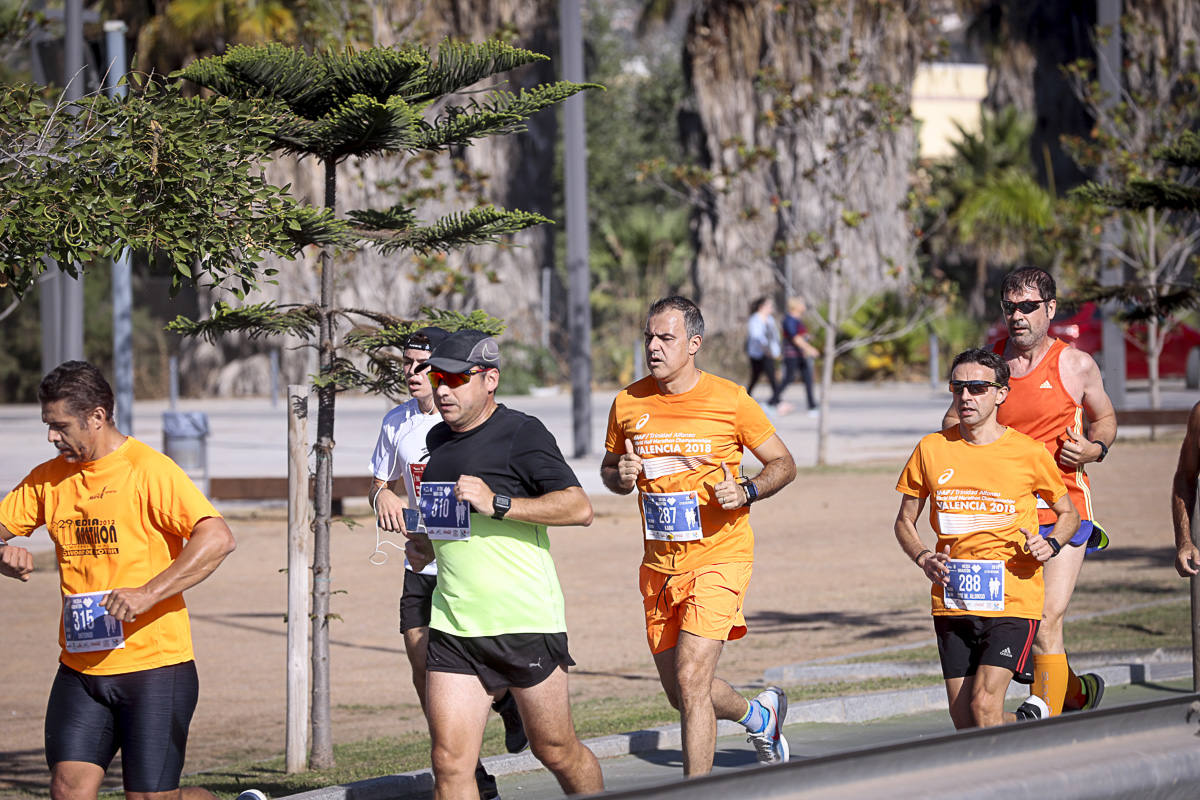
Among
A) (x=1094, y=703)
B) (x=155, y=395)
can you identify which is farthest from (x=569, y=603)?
(x=155, y=395)

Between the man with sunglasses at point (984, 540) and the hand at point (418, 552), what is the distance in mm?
1989

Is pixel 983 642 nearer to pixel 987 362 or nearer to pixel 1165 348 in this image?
pixel 987 362

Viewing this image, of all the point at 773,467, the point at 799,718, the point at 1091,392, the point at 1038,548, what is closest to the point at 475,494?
the point at 773,467

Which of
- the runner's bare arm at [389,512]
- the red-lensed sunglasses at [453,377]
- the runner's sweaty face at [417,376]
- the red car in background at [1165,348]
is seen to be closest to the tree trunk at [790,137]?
the red car in background at [1165,348]

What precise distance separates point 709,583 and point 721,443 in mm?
554

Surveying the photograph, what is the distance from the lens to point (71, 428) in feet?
16.4

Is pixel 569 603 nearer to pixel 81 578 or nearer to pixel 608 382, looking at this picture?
pixel 81 578

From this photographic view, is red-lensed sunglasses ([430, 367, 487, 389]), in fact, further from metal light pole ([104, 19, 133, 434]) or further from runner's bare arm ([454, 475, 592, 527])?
metal light pole ([104, 19, 133, 434])

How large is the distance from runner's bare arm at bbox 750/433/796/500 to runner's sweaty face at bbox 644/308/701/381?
45 cm

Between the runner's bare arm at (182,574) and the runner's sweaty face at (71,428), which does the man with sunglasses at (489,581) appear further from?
the runner's sweaty face at (71,428)

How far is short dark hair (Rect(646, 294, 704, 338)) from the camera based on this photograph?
6.28m

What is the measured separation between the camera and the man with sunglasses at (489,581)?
509 centimetres

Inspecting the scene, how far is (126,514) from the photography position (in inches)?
198

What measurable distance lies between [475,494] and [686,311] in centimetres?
166
